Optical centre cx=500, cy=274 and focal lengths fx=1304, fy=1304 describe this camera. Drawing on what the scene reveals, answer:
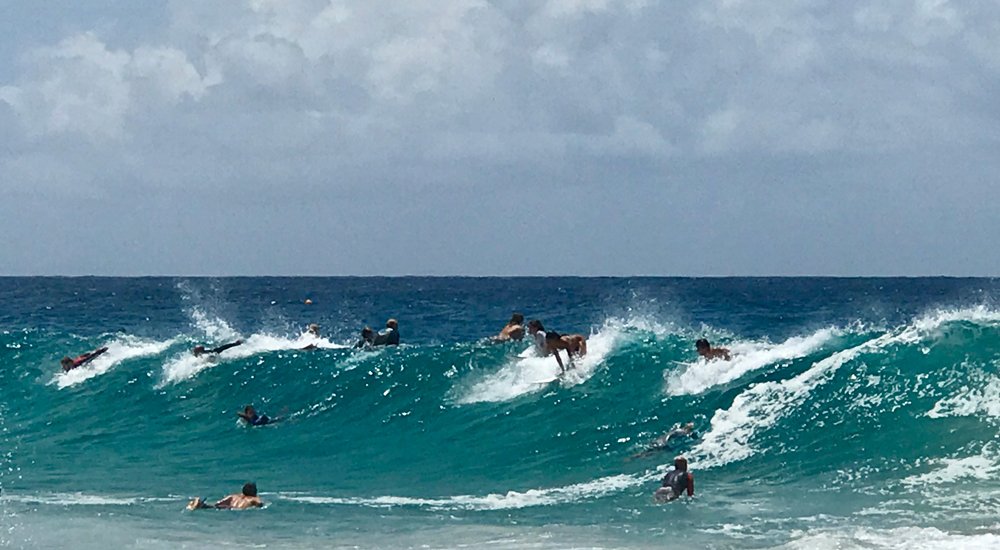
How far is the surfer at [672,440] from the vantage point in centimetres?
2058

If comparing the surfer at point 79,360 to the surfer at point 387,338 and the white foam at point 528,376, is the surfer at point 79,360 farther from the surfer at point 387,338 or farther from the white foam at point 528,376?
the white foam at point 528,376

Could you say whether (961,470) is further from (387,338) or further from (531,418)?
(387,338)

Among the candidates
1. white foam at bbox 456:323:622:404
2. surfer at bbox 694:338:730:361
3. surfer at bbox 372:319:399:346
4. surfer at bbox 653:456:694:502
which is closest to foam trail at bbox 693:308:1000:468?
surfer at bbox 694:338:730:361

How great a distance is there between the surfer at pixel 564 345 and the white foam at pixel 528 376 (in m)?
0.16

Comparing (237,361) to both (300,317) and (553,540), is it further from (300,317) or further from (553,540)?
(300,317)

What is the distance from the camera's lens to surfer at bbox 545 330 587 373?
2527 cm

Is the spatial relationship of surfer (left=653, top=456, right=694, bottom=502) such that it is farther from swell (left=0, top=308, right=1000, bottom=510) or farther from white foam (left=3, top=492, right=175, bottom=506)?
white foam (left=3, top=492, right=175, bottom=506)

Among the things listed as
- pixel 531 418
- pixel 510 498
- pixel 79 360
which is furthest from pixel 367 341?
pixel 510 498

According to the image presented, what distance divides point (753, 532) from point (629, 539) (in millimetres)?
1447

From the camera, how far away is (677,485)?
1727cm

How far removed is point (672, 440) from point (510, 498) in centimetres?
346

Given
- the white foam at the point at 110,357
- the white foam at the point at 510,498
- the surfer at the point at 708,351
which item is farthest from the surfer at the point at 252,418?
the surfer at the point at 708,351

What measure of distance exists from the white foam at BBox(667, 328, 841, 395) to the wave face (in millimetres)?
56

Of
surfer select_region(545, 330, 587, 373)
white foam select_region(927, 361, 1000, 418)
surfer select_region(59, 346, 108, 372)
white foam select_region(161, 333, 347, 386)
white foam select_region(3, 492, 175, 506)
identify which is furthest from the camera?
surfer select_region(59, 346, 108, 372)
